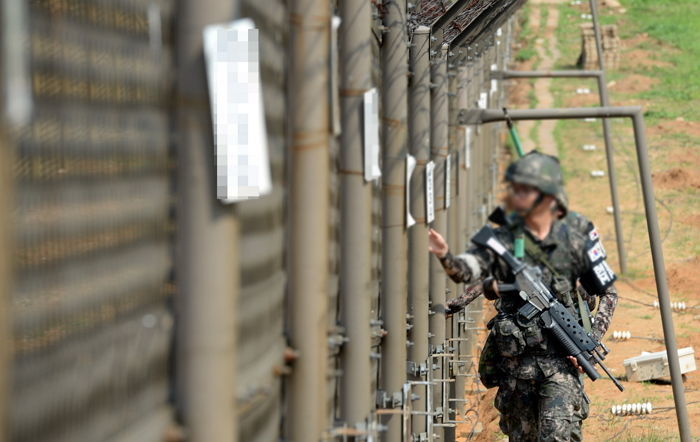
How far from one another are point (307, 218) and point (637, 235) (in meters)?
19.2

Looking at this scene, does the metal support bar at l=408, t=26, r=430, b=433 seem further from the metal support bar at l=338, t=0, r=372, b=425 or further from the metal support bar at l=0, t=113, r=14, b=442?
the metal support bar at l=0, t=113, r=14, b=442

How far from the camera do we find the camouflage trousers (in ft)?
20.8

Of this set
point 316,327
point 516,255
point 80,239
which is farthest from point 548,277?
point 80,239

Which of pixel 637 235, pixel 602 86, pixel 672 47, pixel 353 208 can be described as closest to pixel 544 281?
pixel 353 208

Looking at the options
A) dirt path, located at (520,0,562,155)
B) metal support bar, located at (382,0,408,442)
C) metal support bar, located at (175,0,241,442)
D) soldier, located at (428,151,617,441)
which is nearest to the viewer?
metal support bar, located at (175,0,241,442)

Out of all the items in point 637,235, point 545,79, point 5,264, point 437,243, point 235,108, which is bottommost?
point 637,235

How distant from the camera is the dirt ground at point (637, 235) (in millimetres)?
10148

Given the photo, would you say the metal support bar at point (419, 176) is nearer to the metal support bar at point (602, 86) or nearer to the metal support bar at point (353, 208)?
the metal support bar at point (353, 208)

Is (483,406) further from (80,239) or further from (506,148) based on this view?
(506,148)

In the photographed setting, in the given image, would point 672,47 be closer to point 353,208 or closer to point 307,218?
point 353,208

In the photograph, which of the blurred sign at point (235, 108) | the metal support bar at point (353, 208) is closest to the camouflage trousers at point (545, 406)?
the metal support bar at point (353, 208)

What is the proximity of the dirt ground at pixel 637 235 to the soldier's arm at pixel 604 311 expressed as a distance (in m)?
2.59

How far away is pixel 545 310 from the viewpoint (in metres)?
6.14

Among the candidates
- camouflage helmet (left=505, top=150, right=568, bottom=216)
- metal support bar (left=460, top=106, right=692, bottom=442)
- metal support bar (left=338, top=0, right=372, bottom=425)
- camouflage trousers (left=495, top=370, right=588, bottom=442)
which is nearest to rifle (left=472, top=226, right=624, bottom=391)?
camouflage trousers (left=495, top=370, right=588, bottom=442)
